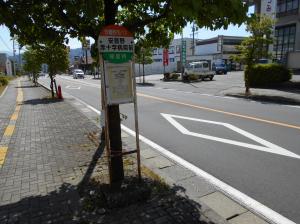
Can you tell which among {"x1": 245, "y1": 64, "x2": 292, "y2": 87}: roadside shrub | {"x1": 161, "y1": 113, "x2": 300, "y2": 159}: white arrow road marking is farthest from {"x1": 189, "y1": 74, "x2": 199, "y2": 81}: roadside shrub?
{"x1": 161, "y1": 113, "x2": 300, "y2": 159}: white arrow road marking

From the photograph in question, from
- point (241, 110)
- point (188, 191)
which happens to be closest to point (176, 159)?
point (188, 191)

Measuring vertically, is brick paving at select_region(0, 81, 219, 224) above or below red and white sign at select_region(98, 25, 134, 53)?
below

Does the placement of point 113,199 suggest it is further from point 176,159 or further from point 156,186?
point 176,159

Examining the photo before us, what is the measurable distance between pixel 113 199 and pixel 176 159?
228 centimetres

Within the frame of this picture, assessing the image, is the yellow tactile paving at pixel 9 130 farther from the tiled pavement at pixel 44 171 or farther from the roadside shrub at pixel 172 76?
the roadside shrub at pixel 172 76

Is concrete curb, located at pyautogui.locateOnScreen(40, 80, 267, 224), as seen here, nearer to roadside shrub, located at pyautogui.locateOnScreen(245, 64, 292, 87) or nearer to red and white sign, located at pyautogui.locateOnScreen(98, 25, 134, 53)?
red and white sign, located at pyautogui.locateOnScreen(98, 25, 134, 53)

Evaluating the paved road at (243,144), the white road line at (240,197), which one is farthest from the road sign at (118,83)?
the paved road at (243,144)

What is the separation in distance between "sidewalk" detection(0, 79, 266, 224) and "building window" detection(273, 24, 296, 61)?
35126 millimetres

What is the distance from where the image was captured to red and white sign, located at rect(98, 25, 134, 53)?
3498 mm

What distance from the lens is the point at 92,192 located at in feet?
13.3

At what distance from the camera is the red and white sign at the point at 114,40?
11.5 ft

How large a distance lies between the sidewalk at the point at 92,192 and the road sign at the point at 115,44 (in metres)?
1.73

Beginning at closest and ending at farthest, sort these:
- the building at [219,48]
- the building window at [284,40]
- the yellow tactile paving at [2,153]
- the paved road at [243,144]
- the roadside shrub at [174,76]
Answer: the paved road at [243,144], the yellow tactile paving at [2,153], the roadside shrub at [174,76], the building window at [284,40], the building at [219,48]

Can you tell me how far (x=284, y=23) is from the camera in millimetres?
36625
